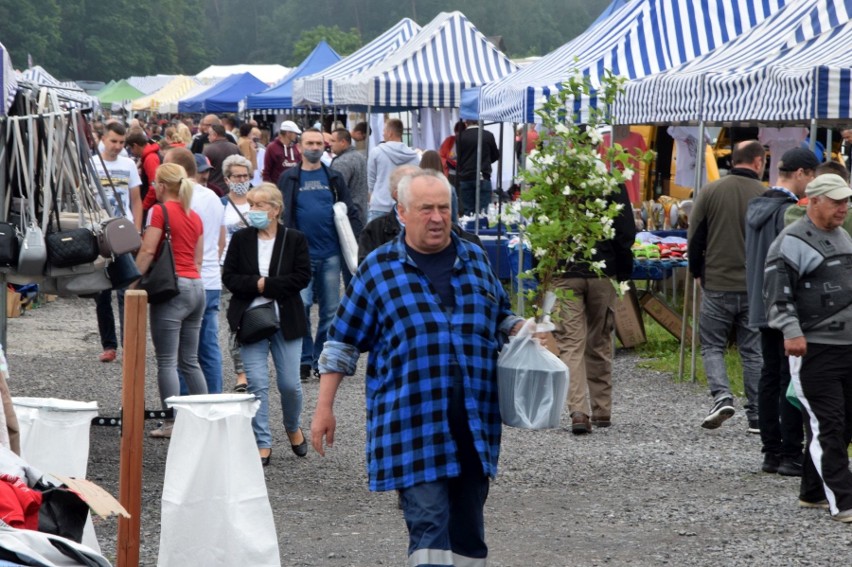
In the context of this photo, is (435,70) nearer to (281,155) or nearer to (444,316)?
(281,155)

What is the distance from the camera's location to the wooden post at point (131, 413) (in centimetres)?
573

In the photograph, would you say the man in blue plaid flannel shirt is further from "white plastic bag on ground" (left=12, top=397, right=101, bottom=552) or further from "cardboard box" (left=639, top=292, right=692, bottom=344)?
"cardboard box" (left=639, top=292, right=692, bottom=344)

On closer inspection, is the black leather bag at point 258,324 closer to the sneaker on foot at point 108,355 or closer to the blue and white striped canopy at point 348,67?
the sneaker on foot at point 108,355

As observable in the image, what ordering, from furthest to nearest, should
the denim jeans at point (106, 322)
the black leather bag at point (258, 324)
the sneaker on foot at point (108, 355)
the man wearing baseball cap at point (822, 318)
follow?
the sneaker on foot at point (108, 355) → the denim jeans at point (106, 322) → the black leather bag at point (258, 324) → the man wearing baseball cap at point (822, 318)

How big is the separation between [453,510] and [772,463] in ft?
12.0

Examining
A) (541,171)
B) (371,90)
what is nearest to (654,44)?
(371,90)

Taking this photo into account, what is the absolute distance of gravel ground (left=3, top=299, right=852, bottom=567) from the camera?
21.3 feet

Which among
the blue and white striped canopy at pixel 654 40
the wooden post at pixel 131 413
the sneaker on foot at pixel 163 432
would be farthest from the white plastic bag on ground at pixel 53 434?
the blue and white striped canopy at pixel 654 40

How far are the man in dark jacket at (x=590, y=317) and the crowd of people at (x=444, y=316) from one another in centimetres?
1

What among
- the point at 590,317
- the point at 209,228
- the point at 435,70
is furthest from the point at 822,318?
the point at 435,70

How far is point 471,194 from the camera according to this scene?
20.7m

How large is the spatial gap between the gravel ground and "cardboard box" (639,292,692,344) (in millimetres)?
1908

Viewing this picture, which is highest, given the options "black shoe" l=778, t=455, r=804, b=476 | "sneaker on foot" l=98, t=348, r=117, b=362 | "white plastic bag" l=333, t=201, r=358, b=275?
"white plastic bag" l=333, t=201, r=358, b=275

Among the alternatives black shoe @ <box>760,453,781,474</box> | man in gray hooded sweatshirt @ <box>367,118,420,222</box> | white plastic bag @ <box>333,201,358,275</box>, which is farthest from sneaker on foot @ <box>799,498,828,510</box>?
man in gray hooded sweatshirt @ <box>367,118,420,222</box>
